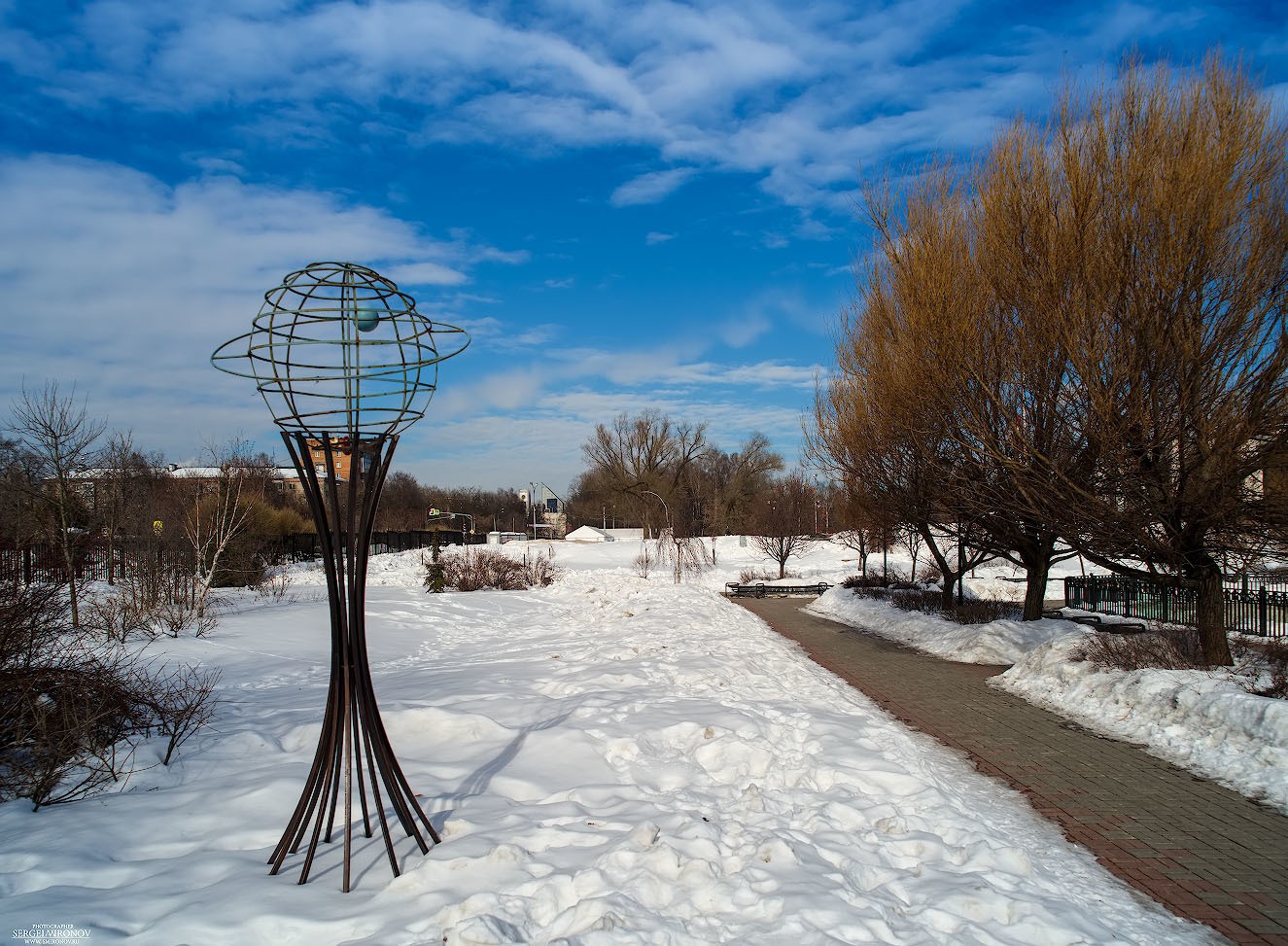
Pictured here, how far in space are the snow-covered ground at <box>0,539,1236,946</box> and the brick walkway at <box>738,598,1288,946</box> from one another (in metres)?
0.27

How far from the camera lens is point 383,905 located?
11.6ft

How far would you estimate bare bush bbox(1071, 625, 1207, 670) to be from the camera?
30.3 ft

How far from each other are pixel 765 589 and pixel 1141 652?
19.2 meters

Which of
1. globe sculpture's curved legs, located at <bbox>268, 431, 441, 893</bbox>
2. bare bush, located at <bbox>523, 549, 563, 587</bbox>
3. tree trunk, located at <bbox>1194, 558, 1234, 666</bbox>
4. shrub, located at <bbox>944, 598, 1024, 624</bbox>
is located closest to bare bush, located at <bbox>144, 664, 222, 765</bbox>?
globe sculpture's curved legs, located at <bbox>268, 431, 441, 893</bbox>

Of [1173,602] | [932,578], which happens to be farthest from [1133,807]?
[932,578]

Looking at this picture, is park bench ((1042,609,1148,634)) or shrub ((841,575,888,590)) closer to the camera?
park bench ((1042,609,1148,634))

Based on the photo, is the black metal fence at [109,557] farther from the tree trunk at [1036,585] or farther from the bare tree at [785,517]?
the bare tree at [785,517]

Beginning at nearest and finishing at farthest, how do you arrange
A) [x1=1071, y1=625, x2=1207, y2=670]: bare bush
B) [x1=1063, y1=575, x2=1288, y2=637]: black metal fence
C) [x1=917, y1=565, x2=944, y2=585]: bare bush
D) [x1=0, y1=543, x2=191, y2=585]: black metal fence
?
[x1=1071, y1=625, x2=1207, y2=670]: bare bush
[x1=0, y1=543, x2=191, y2=585]: black metal fence
[x1=1063, y1=575, x2=1288, y2=637]: black metal fence
[x1=917, y1=565, x2=944, y2=585]: bare bush

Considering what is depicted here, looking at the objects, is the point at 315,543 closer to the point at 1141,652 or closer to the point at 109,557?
the point at 109,557

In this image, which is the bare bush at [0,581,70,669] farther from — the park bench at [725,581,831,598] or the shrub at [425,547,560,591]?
the park bench at [725,581,831,598]

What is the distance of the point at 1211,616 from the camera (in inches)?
378

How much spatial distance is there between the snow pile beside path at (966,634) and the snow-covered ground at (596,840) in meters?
5.46

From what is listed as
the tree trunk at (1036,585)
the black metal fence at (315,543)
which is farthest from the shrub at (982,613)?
the black metal fence at (315,543)

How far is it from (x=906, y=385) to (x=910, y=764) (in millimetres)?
8389
